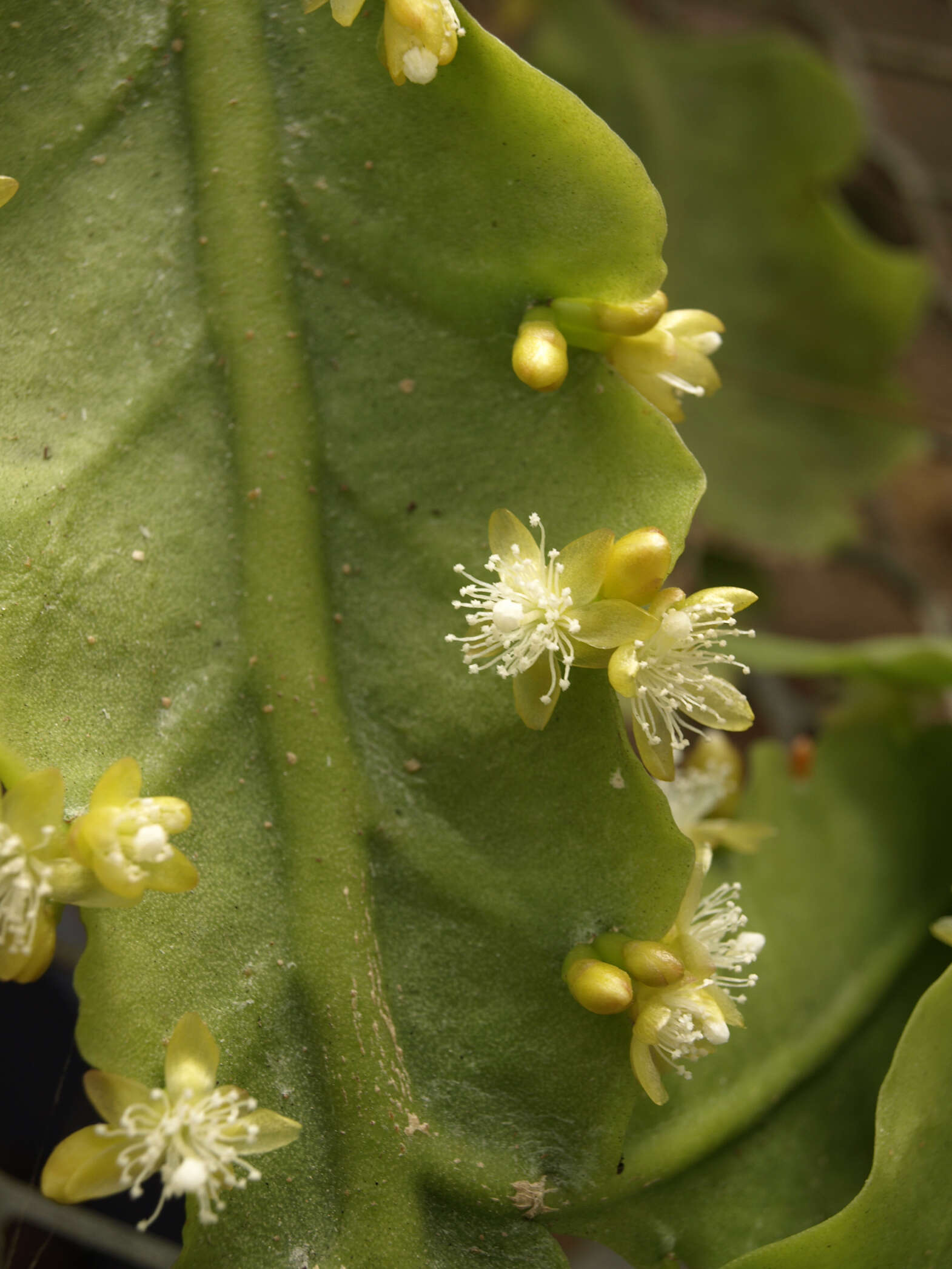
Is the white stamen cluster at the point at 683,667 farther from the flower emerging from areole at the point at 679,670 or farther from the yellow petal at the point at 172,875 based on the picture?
the yellow petal at the point at 172,875

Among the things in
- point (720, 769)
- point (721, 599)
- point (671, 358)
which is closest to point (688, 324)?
point (671, 358)

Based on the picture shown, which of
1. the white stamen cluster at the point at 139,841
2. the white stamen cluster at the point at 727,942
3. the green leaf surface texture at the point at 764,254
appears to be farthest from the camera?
the green leaf surface texture at the point at 764,254

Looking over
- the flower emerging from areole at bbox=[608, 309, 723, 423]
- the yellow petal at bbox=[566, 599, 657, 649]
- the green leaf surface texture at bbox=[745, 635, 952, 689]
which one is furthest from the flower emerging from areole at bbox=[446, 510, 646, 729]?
the green leaf surface texture at bbox=[745, 635, 952, 689]

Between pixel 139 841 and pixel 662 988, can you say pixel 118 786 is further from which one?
pixel 662 988

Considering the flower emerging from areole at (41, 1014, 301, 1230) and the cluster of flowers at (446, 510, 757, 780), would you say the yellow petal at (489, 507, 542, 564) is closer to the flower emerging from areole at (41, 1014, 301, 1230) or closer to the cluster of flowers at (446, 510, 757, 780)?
the cluster of flowers at (446, 510, 757, 780)

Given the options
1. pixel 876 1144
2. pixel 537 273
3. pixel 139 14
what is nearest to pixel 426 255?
pixel 537 273

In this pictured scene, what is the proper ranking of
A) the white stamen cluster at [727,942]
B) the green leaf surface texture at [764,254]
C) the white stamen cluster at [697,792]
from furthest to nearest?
the green leaf surface texture at [764,254] → the white stamen cluster at [697,792] → the white stamen cluster at [727,942]

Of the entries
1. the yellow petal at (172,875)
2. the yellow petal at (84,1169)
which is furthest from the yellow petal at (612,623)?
the yellow petal at (84,1169)
